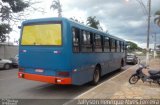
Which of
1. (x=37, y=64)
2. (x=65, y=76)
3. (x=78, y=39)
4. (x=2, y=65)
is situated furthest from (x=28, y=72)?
(x=2, y=65)

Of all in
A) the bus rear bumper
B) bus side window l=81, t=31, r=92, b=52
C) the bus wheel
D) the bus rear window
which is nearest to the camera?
the bus rear bumper

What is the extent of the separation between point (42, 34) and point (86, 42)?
225 centimetres

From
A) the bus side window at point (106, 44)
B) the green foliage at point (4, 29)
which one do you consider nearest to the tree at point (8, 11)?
the green foliage at point (4, 29)

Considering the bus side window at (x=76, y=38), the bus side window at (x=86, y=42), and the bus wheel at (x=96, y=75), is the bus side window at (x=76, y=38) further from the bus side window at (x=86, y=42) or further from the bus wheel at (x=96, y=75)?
the bus wheel at (x=96, y=75)

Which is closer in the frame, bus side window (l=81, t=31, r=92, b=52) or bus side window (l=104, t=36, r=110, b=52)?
bus side window (l=81, t=31, r=92, b=52)

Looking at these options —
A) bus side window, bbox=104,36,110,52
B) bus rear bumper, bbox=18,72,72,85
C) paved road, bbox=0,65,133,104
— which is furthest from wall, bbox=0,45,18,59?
bus rear bumper, bbox=18,72,72,85

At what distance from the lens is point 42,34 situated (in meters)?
10.1

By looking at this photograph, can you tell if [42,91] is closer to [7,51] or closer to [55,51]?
[55,51]

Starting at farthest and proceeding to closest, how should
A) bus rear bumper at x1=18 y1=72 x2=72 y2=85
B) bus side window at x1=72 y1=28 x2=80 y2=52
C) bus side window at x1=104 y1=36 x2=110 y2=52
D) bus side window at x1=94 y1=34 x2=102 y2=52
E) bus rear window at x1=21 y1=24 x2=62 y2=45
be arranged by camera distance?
bus side window at x1=104 y1=36 x2=110 y2=52 < bus side window at x1=94 y1=34 x2=102 y2=52 < bus side window at x1=72 y1=28 x2=80 y2=52 < bus rear window at x1=21 y1=24 x2=62 y2=45 < bus rear bumper at x1=18 y1=72 x2=72 y2=85

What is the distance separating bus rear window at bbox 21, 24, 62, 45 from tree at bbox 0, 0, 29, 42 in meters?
15.0

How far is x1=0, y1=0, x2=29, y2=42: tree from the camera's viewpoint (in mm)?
24750

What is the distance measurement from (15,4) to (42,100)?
744 inches

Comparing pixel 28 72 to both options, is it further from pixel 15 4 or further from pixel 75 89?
pixel 15 4

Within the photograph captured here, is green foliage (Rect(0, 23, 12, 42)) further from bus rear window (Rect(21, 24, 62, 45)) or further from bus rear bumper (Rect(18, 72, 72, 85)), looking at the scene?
bus rear bumper (Rect(18, 72, 72, 85))
